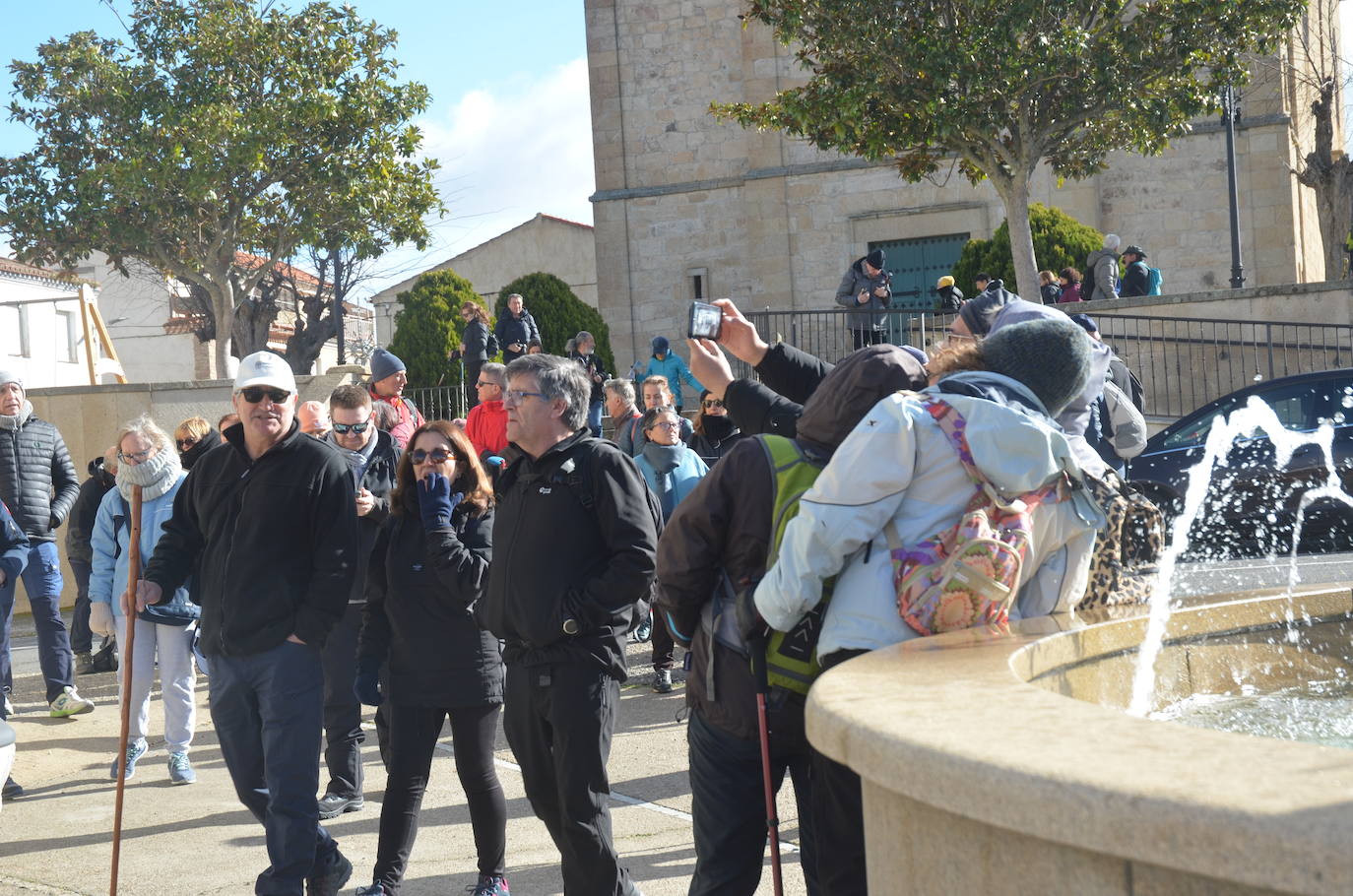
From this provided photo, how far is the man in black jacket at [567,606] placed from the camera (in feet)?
13.6

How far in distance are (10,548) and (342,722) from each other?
2.56 metres

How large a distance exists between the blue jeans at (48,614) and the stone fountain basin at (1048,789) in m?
7.22

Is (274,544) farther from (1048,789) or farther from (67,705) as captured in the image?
(67,705)

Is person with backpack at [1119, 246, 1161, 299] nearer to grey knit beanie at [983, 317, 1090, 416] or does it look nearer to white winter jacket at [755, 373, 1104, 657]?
grey knit beanie at [983, 317, 1090, 416]

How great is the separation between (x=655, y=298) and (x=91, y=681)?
18998 mm

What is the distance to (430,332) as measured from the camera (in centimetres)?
2520

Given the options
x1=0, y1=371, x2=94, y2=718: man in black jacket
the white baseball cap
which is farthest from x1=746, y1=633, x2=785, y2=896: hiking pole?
x1=0, y1=371, x2=94, y2=718: man in black jacket

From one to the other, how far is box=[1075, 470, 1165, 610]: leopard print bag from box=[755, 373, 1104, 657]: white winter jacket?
0.69 ft

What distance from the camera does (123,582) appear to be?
7656 mm

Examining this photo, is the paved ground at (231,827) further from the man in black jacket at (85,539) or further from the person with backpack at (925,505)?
the man in black jacket at (85,539)

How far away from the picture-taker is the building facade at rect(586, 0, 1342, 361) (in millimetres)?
23828

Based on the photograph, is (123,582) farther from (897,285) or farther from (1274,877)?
(897,285)

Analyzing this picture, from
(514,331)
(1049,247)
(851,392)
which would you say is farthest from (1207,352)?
(851,392)

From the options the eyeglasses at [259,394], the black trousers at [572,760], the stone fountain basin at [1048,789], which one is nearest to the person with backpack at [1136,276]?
the eyeglasses at [259,394]
